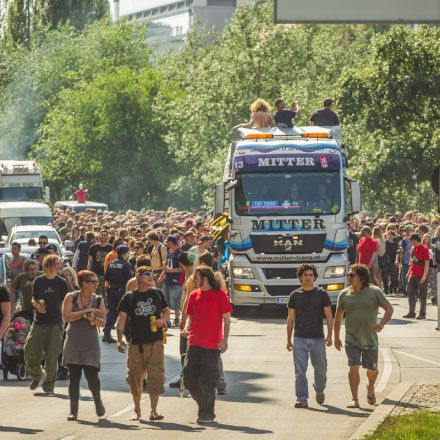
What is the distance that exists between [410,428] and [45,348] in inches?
208

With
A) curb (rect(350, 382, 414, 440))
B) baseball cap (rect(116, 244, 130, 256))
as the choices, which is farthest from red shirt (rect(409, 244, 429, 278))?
curb (rect(350, 382, 414, 440))

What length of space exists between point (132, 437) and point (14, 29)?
290 ft

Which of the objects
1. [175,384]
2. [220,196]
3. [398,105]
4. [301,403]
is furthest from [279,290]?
[398,105]

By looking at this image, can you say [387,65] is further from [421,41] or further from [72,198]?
[72,198]

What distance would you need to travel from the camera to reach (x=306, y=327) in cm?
1543

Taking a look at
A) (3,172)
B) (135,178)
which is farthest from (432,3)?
(135,178)

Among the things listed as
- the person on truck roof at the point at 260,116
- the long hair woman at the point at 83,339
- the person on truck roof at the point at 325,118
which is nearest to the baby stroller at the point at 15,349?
the long hair woman at the point at 83,339

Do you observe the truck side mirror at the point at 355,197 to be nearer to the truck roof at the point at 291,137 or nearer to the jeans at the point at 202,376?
the truck roof at the point at 291,137

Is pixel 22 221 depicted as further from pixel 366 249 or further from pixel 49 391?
pixel 49 391

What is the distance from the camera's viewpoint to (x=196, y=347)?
14.3m

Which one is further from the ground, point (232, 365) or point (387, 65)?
point (387, 65)

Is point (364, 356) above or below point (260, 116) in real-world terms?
below

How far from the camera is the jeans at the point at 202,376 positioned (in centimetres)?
1421

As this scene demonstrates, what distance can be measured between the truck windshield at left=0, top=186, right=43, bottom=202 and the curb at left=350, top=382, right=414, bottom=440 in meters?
36.6
